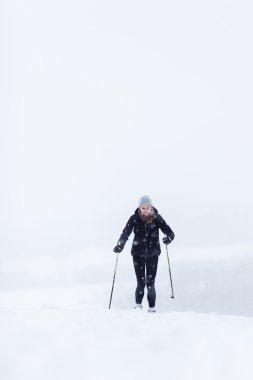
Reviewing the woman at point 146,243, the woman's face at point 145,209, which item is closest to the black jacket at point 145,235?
the woman at point 146,243

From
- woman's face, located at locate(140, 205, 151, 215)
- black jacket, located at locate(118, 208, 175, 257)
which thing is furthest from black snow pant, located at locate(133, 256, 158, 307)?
woman's face, located at locate(140, 205, 151, 215)

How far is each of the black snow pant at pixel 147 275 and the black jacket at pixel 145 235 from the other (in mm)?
143

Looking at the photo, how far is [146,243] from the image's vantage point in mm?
13086

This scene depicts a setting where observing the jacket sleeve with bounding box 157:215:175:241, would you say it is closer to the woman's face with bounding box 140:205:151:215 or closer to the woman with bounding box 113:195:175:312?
the woman with bounding box 113:195:175:312

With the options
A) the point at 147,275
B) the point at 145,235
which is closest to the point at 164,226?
the point at 145,235

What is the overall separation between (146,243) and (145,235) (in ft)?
0.59

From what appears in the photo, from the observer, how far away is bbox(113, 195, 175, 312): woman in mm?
12992

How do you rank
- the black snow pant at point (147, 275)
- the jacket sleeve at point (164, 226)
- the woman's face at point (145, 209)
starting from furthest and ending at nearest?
the jacket sleeve at point (164, 226) < the black snow pant at point (147, 275) < the woman's face at point (145, 209)

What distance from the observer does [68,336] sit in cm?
835

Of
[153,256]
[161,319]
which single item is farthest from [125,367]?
[153,256]

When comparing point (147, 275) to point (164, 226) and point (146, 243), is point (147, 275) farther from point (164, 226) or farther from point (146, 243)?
point (164, 226)

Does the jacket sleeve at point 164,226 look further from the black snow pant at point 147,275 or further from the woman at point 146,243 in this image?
the black snow pant at point 147,275

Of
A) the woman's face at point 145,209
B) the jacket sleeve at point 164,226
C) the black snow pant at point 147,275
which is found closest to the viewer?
the woman's face at point 145,209

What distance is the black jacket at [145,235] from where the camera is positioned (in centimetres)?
1305
